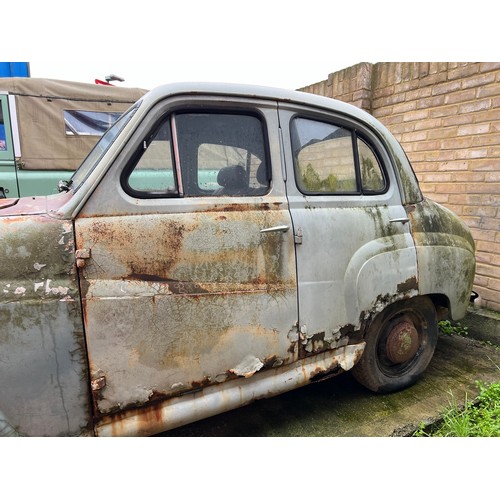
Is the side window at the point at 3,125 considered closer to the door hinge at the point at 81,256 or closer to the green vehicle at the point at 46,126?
the green vehicle at the point at 46,126

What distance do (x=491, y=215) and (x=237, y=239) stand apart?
9.99 feet

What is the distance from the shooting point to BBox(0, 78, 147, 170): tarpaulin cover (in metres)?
4.86

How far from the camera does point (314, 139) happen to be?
7.27ft

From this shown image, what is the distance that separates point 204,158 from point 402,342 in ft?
6.55

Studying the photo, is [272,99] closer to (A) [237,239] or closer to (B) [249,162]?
(B) [249,162]

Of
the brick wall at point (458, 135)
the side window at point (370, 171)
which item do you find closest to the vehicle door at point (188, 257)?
the side window at point (370, 171)

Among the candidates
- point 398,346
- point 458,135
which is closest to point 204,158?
point 398,346

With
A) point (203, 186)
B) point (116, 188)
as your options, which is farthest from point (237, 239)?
point (116, 188)

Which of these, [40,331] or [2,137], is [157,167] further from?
[2,137]

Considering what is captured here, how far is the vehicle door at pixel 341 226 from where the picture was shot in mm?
2064

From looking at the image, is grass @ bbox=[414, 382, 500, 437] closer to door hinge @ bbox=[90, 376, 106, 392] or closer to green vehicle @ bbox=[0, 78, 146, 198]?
door hinge @ bbox=[90, 376, 106, 392]

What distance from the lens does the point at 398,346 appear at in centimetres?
260

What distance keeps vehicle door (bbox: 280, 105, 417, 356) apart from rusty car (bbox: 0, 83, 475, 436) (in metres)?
0.01

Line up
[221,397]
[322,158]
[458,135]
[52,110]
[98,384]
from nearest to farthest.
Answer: [98,384] < [221,397] < [322,158] < [458,135] < [52,110]
